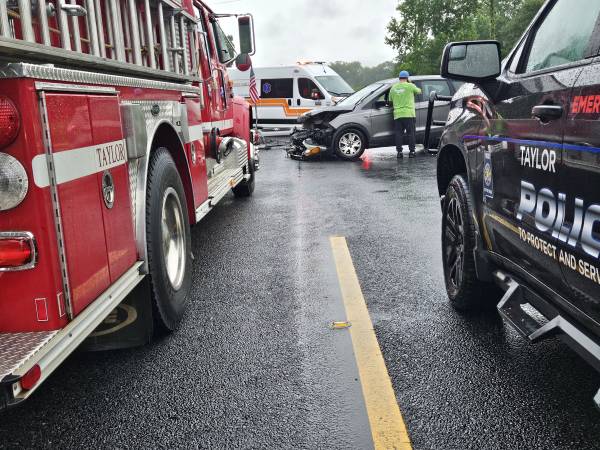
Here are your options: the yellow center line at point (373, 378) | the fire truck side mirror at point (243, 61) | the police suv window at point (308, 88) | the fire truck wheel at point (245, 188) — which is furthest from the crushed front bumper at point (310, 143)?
the yellow center line at point (373, 378)

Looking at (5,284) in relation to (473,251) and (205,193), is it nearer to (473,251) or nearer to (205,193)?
(473,251)

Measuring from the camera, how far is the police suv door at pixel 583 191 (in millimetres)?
2178

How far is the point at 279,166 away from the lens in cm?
1380

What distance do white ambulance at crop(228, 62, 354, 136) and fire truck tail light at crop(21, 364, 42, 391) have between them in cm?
2037

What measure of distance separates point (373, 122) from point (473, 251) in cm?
1096

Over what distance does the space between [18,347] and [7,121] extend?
79 centimetres

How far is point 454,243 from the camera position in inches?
163

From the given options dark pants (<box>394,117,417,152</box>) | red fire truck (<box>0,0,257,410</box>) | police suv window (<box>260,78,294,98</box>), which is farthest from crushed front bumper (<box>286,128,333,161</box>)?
red fire truck (<box>0,0,257,410</box>)

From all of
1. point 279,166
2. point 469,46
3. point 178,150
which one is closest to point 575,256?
point 469,46

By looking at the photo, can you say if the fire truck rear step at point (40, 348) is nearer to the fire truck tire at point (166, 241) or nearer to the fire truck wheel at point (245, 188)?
the fire truck tire at point (166, 241)

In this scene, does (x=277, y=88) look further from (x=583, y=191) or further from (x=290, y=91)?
(x=583, y=191)

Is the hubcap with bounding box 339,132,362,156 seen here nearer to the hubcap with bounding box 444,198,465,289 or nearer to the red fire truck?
the red fire truck

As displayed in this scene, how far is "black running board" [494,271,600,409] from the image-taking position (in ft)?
7.55

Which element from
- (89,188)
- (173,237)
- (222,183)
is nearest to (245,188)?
(222,183)
